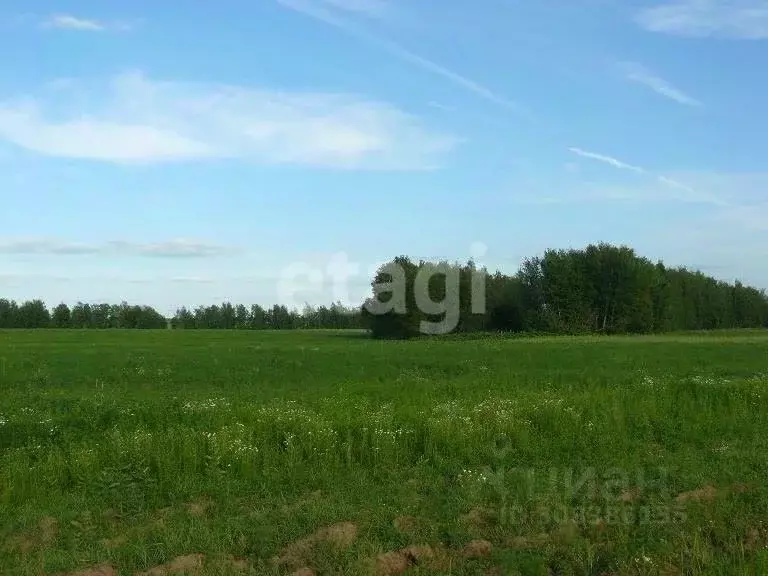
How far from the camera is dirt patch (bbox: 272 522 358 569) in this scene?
6.92 meters

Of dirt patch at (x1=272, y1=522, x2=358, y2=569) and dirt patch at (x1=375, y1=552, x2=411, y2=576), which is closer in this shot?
dirt patch at (x1=375, y1=552, x2=411, y2=576)

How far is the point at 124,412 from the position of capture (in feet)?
47.9

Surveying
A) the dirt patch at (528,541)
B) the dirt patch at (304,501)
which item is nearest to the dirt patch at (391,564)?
the dirt patch at (528,541)

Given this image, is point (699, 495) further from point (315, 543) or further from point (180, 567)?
point (180, 567)

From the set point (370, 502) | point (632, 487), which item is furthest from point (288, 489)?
point (632, 487)

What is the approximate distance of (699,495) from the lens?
844 centimetres

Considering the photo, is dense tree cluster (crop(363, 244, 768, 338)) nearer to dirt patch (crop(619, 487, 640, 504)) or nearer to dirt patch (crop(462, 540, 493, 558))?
dirt patch (crop(619, 487, 640, 504))

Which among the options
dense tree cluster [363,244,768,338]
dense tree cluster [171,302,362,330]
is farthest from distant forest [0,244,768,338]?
dense tree cluster [171,302,362,330]

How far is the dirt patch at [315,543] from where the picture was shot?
6.92 m

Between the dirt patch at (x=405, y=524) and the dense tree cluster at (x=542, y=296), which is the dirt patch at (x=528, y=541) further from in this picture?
the dense tree cluster at (x=542, y=296)

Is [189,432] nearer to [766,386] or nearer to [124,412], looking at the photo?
[124,412]

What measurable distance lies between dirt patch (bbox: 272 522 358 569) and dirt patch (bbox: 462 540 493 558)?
3.56 feet

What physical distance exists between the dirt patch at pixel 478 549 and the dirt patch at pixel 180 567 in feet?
7.83

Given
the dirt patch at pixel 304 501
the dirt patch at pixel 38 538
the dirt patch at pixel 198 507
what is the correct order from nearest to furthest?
the dirt patch at pixel 38 538 → the dirt patch at pixel 304 501 → the dirt patch at pixel 198 507
